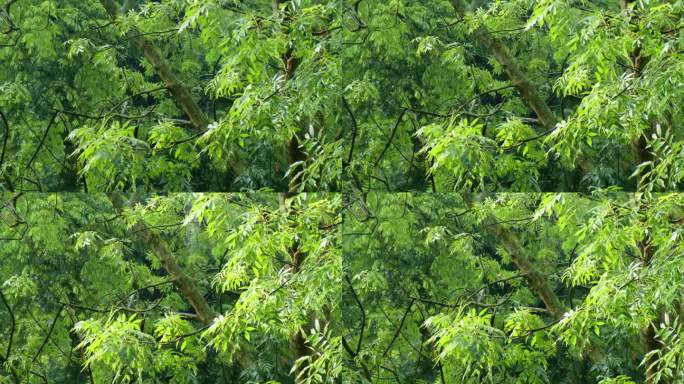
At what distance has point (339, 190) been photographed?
4.80m

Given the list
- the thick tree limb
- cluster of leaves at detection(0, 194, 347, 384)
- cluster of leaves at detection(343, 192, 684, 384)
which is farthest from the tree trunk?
the thick tree limb

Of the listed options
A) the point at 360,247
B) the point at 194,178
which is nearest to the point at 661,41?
the point at 360,247

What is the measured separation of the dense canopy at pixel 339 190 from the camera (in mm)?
4664

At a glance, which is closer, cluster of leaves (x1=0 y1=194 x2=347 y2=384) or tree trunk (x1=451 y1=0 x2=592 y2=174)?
cluster of leaves (x1=0 y1=194 x2=347 y2=384)

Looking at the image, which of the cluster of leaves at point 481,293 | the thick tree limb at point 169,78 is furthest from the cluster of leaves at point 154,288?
the thick tree limb at point 169,78

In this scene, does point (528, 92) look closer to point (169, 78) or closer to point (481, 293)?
point (481, 293)

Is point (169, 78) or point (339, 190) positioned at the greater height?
point (169, 78)

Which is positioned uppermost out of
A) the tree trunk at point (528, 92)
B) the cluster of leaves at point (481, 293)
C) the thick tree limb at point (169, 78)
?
the thick tree limb at point (169, 78)

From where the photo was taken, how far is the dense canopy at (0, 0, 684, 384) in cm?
466

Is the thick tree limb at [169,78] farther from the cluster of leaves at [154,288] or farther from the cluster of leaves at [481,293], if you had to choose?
the cluster of leaves at [481,293]

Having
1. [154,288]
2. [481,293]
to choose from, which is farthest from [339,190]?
[154,288]

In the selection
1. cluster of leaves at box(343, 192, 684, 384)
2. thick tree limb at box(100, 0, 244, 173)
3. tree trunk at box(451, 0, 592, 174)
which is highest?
thick tree limb at box(100, 0, 244, 173)

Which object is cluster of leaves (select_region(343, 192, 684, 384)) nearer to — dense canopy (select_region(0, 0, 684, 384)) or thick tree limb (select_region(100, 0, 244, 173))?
dense canopy (select_region(0, 0, 684, 384))

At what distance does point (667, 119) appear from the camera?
4.79 meters
